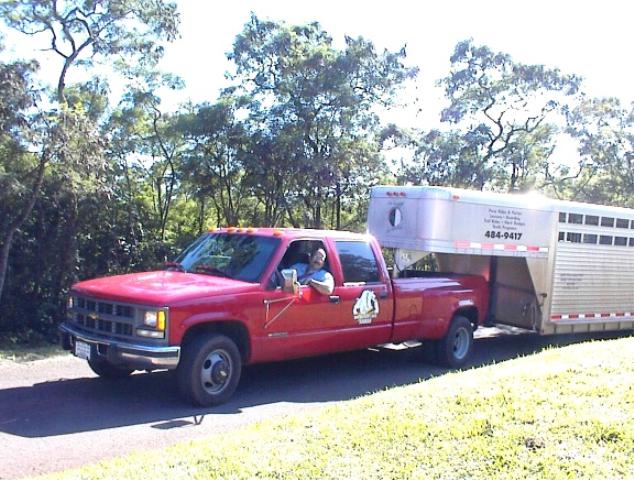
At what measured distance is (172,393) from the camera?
7680mm

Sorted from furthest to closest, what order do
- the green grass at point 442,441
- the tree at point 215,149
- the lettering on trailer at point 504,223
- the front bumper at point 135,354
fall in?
the tree at point 215,149 < the lettering on trailer at point 504,223 < the front bumper at point 135,354 < the green grass at point 442,441

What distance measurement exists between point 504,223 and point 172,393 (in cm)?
600

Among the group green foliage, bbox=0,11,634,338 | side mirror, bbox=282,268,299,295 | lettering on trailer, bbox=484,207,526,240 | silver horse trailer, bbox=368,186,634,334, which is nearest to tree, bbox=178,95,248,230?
green foliage, bbox=0,11,634,338

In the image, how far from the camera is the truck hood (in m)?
6.81

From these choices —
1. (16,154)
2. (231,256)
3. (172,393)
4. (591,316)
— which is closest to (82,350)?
(172,393)

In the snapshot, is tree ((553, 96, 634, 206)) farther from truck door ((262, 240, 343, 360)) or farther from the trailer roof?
truck door ((262, 240, 343, 360))

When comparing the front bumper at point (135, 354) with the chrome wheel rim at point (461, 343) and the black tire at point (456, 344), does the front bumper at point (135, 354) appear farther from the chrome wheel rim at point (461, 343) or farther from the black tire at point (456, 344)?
the chrome wheel rim at point (461, 343)

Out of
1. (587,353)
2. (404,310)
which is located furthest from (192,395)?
(587,353)

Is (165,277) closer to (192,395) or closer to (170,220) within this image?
(192,395)

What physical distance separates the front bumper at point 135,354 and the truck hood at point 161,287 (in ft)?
1.44

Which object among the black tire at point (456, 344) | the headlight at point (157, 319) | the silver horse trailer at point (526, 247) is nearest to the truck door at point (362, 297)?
the black tire at point (456, 344)

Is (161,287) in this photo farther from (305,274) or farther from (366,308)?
(366,308)

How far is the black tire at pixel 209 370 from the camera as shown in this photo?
6926 millimetres

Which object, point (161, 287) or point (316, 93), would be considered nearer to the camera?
point (161, 287)
